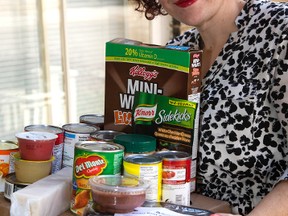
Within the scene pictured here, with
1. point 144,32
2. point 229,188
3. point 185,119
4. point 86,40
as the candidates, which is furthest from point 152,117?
point 144,32

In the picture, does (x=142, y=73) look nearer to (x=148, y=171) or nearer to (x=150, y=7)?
(x=148, y=171)

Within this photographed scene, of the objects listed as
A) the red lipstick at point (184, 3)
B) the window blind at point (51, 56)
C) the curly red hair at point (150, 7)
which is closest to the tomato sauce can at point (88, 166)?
the red lipstick at point (184, 3)

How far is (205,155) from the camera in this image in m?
1.31

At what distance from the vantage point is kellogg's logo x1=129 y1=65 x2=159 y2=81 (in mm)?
1272

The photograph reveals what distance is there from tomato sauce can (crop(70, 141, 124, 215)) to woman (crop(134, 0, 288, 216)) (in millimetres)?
254

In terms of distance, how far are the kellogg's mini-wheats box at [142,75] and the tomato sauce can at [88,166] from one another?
0.18 m

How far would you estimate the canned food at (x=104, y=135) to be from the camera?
1.28 meters

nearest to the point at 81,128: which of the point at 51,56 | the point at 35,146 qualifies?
the point at 35,146

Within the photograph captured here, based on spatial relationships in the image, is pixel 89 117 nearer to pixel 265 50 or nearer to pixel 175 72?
pixel 175 72

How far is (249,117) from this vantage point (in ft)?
4.23

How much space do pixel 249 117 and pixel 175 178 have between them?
0.81 feet

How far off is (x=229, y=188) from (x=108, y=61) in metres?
0.42

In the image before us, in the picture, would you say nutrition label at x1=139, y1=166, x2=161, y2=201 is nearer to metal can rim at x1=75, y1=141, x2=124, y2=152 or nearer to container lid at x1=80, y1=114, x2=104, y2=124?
metal can rim at x1=75, y1=141, x2=124, y2=152

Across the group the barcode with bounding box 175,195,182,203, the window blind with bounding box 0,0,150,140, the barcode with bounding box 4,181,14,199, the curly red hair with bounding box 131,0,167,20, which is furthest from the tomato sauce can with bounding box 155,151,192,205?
the window blind with bounding box 0,0,150,140
